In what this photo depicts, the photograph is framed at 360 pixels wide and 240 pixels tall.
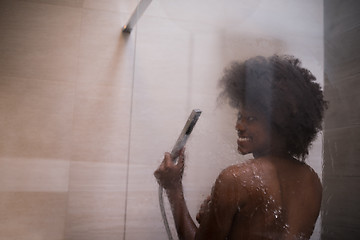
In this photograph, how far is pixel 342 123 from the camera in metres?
1.03

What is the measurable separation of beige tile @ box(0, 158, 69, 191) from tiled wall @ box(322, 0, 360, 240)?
78 cm

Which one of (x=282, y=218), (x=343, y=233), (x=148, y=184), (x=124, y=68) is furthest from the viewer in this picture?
(x=124, y=68)

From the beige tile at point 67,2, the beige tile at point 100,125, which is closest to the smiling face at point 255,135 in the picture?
Result: the beige tile at point 100,125

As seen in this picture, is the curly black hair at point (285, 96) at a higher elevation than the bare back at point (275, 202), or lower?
higher

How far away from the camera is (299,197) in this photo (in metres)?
0.87

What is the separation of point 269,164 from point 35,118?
764 millimetres

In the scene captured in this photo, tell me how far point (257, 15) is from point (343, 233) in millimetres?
630

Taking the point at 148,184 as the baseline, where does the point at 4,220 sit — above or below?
below

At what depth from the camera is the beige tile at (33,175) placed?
1.20 m

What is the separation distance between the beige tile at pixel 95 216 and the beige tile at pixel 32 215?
0.10ft

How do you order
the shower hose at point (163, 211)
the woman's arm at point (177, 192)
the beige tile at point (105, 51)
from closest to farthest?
the woman's arm at point (177, 192) → the shower hose at point (163, 211) → the beige tile at point (105, 51)

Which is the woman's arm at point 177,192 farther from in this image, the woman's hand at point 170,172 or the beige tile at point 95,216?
the beige tile at point 95,216

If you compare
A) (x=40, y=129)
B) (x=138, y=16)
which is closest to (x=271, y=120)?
(x=138, y=16)

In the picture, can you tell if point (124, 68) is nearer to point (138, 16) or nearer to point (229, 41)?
point (138, 16)
